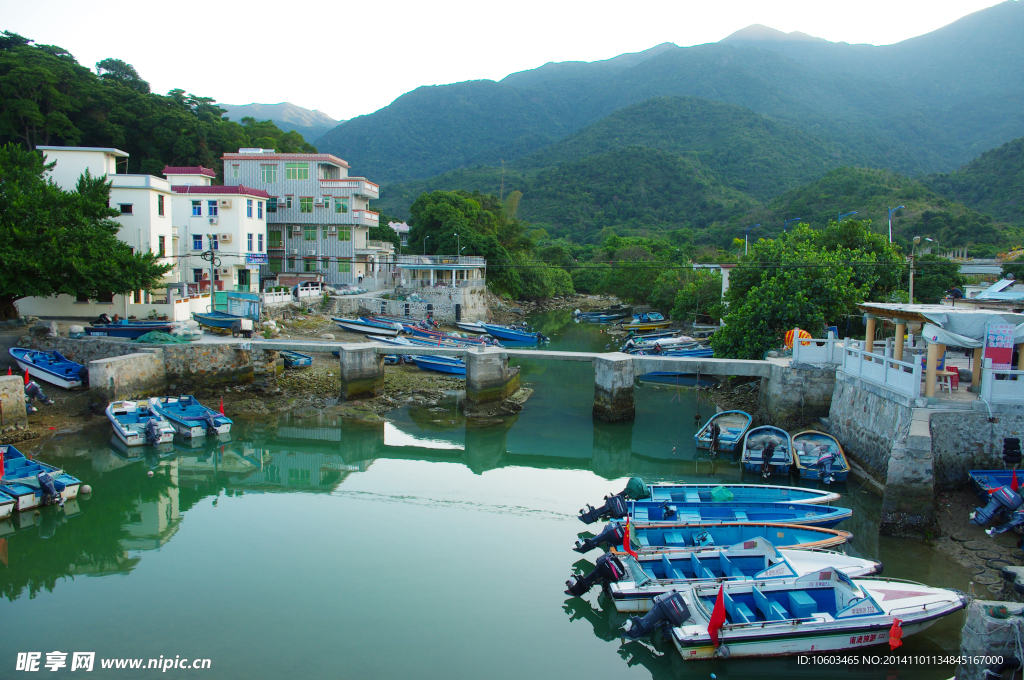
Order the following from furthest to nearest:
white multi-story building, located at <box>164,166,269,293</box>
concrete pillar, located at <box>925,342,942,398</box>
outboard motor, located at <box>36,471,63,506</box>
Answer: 1. white multi-story building, located at <box>164,166,269,293</box>
2. outboard motor, located at <box>36,471,63,506</box>
3. concrete pillar, located at <box>925,342,942,398</box>

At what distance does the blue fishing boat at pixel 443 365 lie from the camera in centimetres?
2773

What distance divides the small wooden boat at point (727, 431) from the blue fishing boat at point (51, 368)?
20.3 metres

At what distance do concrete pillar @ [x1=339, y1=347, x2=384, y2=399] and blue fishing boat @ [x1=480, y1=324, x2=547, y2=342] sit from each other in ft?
49.3

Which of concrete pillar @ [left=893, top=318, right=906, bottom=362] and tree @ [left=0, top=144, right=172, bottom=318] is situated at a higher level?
tree @ [left=0, top=144, right=172, bottom=318]

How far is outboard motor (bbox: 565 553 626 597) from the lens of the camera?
1011 centimetres

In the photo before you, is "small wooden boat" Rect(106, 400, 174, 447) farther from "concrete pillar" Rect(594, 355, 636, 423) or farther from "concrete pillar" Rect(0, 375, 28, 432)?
"concrete pillar" Rect(594, 355, 636, 423)

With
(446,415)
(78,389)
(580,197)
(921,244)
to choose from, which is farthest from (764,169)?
(78,389)

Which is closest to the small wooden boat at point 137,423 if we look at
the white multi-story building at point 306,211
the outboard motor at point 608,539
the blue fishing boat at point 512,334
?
the outboard motor at point 608,539

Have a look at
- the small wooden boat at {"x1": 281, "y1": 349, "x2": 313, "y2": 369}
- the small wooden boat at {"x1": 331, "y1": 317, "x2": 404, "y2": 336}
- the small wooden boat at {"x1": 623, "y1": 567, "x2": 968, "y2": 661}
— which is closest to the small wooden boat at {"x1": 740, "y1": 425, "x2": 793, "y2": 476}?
the small wooden boat at {"x1": 623, "y1": 567, "x2": 968, "y2": 661}

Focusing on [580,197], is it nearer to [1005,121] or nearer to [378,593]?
[1005,121]

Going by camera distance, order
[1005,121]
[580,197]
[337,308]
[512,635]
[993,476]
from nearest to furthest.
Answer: [512,635]
[993,476]
[337,308]
[580,197]
[1005,121]

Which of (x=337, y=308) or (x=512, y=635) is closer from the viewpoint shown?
(x=512, y=635)

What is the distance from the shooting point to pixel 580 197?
342ft

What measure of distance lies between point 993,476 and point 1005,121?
133 m
